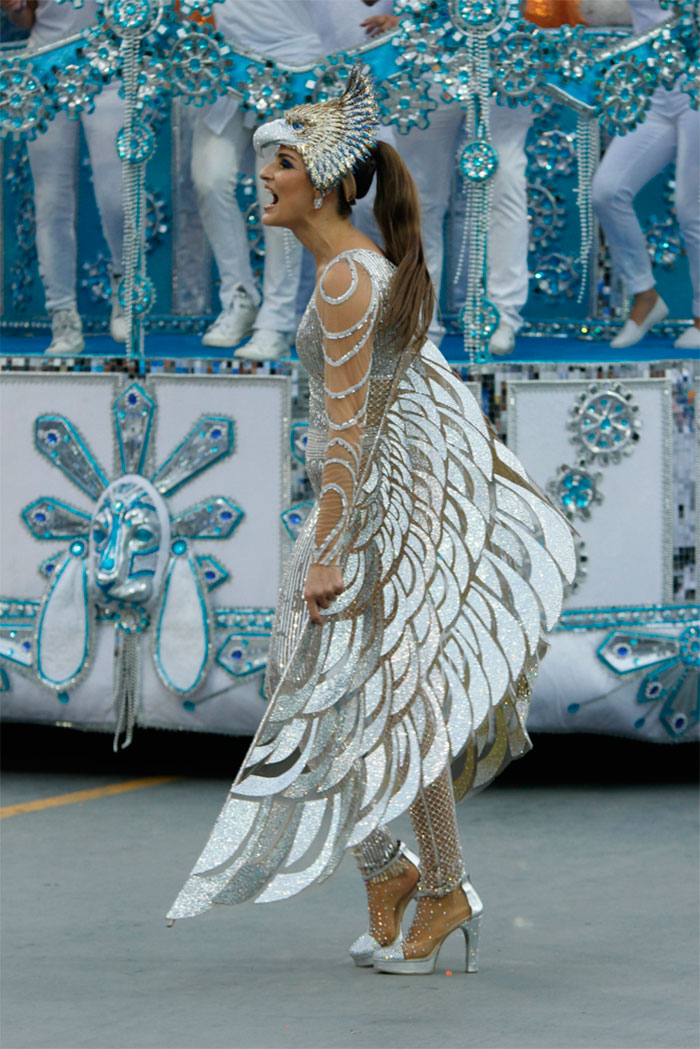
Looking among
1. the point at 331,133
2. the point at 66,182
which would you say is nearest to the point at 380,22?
the point at 66,182

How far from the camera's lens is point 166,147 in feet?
25.5

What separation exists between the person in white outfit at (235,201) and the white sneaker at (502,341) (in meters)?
0.69

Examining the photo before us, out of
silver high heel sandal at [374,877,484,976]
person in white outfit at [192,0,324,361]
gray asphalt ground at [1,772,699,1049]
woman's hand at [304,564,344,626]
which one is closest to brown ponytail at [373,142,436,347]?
woman's hand at [304,564,344,626]

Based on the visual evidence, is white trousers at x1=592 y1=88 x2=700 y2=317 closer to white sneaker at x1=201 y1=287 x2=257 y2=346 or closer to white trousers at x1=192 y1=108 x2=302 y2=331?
white trousers at x1=192 y1=108 x2=302 y2=331

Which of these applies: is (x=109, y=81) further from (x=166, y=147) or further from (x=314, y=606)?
(x=314, y=606)

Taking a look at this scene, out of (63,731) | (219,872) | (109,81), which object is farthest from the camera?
(63,731)

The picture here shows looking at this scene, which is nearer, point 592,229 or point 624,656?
point 624,656

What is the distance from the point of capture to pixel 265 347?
6.12 meters

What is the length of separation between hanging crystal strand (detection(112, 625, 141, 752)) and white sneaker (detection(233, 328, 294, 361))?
1.00 metres

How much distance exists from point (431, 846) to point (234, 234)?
2.93 meters

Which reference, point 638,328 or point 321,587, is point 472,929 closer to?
point 321,587

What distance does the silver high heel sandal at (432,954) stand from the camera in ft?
14.0

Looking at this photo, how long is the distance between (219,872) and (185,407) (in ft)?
7.81

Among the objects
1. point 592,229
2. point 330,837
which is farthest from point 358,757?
point 592,229
